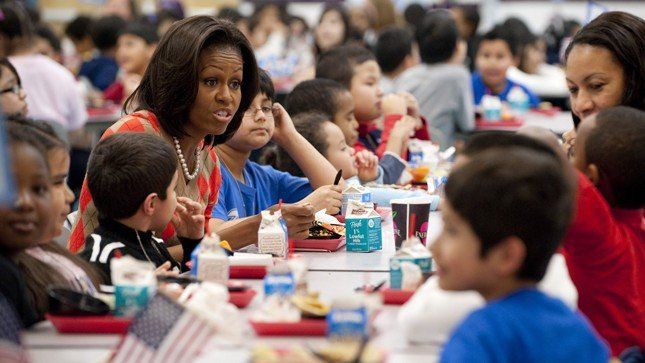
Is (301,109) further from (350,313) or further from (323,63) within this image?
(350,313)

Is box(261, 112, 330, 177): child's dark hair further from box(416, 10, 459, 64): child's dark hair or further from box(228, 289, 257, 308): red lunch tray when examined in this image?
box(416, 10, 459, 64): child's dark hair

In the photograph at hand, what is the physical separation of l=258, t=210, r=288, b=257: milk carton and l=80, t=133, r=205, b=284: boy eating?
344 millimetres

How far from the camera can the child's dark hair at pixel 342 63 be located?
18.5ft

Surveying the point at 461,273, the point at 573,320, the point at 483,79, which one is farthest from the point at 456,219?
the point at 483,79

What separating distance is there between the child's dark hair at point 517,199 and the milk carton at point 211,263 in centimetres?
89

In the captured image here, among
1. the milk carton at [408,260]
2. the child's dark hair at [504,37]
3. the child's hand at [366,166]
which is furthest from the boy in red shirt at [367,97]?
the child's dark hair at [504,37]

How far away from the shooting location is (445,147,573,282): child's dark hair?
183 centimetres

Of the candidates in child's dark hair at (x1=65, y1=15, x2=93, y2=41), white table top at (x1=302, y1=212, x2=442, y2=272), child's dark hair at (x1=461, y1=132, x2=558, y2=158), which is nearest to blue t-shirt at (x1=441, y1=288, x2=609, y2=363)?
child's dark hair at (x1=461, y1=132, x2=558, y2=158)

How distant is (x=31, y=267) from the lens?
2.40 meters

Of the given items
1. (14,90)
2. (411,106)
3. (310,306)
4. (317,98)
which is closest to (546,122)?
(411,106)

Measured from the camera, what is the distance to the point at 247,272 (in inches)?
113

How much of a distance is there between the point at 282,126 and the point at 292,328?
212cm

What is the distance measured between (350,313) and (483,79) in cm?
675

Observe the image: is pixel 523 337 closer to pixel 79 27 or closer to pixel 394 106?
pixel 394 106
